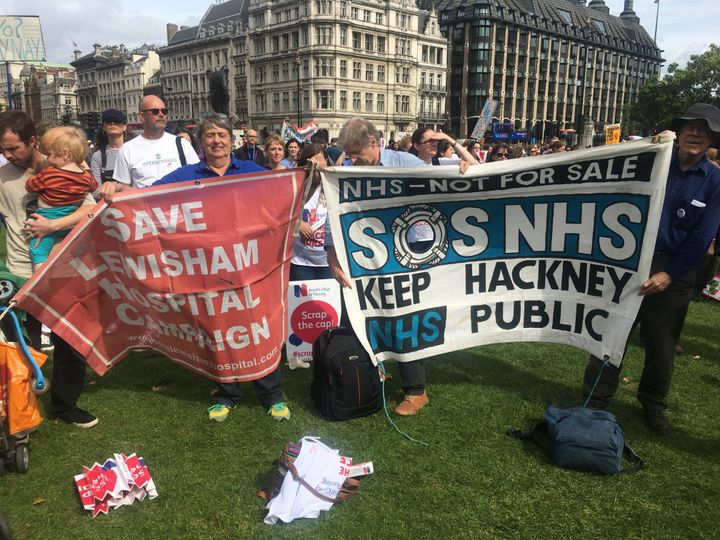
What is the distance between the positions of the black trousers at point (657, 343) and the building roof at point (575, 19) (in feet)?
290

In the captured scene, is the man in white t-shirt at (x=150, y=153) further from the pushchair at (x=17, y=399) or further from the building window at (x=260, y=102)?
the building window at (x=260, y=102)

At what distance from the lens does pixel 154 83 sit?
10562 cm

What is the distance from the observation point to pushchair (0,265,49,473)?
125 inches

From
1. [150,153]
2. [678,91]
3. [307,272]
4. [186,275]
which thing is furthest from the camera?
[678,91]

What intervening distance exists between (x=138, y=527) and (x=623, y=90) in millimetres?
127201

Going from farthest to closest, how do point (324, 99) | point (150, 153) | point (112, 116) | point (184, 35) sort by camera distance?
point (184, 35) < point (324, 99) < point (112, 116) < point (150, 153)

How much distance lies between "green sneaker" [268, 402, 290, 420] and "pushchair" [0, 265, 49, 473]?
5.06 ft

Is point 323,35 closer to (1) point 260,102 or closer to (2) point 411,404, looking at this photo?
(1) point 260,102

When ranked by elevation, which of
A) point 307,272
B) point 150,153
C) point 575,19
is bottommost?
point 307,272

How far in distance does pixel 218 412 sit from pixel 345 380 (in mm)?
1009

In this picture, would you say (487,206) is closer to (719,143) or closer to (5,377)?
(719,143)

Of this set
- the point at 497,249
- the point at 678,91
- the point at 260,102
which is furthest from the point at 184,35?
the point at 497,249

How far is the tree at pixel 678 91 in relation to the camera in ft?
182

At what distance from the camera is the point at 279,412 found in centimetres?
400
